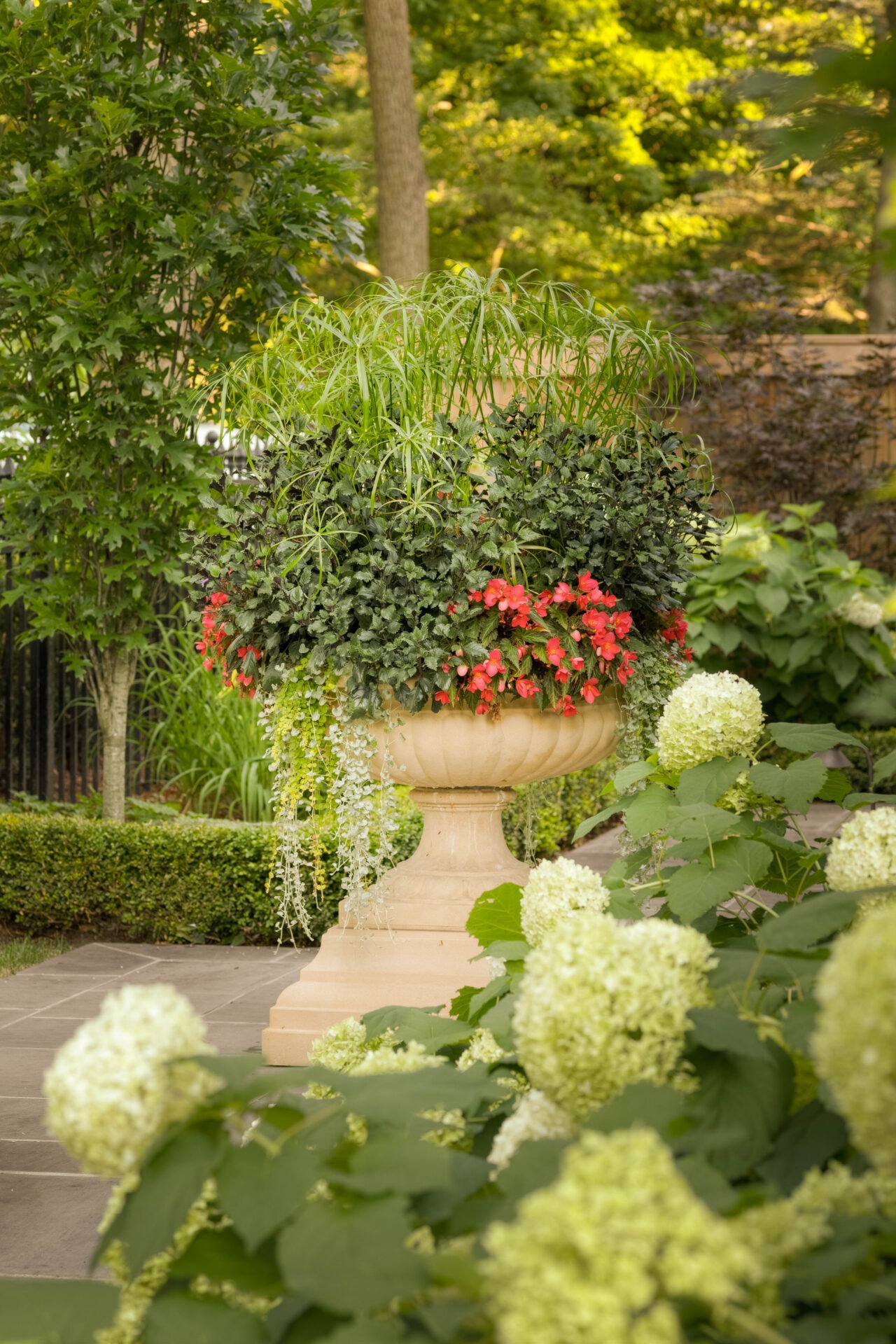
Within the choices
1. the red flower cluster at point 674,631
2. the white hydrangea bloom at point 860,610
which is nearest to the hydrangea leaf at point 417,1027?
the red flower cluster at point 674,631

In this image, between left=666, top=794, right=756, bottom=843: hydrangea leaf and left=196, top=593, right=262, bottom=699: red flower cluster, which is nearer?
left=666, top=794, right=756, bottom=843: hydrangea leaf

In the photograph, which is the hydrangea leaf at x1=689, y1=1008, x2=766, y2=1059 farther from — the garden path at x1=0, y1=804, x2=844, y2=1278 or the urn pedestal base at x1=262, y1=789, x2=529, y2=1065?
the urn pedestal base at x1=262, y1=789, x2=529, y2=1065

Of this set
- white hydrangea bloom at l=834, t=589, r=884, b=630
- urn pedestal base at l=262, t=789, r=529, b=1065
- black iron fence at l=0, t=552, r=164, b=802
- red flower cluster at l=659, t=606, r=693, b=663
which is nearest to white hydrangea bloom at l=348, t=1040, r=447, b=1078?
urn pedestal base at l=262, t=789, r=529, b=1065

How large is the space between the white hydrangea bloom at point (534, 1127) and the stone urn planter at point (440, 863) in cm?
206

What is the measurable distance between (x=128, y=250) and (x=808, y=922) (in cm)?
445

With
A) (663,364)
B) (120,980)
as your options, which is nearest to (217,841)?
(120,980)

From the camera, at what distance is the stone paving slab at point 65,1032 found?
7.82ft

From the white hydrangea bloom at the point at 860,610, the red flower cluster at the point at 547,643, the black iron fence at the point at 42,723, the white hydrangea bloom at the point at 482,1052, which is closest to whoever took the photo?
the white hydrangea bloom at the point at 482,1052

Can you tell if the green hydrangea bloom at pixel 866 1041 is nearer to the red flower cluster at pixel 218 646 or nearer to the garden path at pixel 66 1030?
the garden path at pixel 66 1030

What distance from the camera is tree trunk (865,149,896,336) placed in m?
0.90

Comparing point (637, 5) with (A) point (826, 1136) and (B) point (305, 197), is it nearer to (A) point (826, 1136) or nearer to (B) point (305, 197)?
(B) point (305, 197)

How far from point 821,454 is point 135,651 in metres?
4.88

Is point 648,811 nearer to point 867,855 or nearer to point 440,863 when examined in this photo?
point 867,855

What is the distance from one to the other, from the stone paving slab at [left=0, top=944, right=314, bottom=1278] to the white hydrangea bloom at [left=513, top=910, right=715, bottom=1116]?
1.44m
